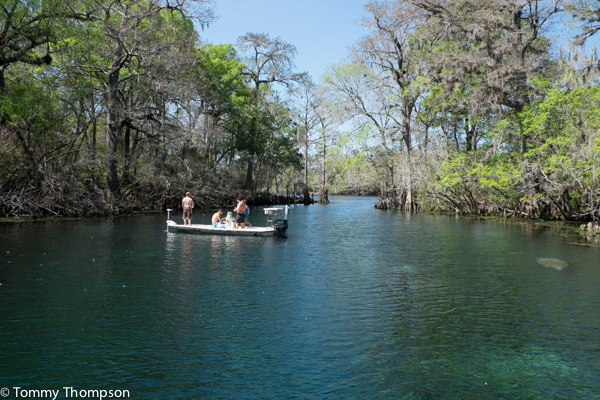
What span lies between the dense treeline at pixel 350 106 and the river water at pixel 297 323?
10663mm

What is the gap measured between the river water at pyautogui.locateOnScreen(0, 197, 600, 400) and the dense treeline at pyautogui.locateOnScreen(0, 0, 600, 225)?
420 inches

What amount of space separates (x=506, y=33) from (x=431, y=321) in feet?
84.7

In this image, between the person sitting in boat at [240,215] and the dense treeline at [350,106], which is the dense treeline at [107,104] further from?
the person sitting in boat at [240,215]

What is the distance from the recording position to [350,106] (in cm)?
4481

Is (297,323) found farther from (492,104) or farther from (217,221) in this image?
(492,104)

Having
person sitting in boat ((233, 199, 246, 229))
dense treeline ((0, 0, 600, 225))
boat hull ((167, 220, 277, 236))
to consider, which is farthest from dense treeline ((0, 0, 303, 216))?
person sitting in boat ((233, 199, 246, 229))

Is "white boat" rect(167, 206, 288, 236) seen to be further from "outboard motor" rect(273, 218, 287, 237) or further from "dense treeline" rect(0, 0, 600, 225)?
"dense treeline" rect(0, 0, 600, 225)

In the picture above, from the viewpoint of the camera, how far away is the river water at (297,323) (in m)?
6.25

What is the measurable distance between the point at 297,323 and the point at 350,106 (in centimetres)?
3820

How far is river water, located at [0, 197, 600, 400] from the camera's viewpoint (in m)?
6.25

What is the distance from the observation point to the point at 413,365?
6898 millimetres

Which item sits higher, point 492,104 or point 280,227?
point 492,104

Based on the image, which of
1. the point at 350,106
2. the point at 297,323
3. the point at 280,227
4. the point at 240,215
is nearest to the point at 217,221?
the point at 240,215

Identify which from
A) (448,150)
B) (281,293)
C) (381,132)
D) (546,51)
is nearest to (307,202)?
(381,132)
